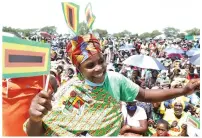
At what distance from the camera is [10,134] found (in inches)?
100.0

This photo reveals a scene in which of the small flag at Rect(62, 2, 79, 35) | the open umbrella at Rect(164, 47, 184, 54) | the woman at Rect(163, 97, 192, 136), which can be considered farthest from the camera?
the open umbrella at Rect(164, 47, 184, 54)

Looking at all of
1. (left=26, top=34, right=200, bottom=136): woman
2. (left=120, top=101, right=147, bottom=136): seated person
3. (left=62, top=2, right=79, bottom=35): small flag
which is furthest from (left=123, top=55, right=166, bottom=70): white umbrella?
(left=62, top=2, right=79, bottom=35): small flag

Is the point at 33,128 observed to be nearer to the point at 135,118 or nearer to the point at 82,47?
the point at 82,47

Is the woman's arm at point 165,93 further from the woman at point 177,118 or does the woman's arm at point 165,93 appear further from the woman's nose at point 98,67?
the woman at point 177,118

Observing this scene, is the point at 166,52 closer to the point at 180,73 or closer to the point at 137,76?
the point at 180,73

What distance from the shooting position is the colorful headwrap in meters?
2.39

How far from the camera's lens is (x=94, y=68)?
2367mm

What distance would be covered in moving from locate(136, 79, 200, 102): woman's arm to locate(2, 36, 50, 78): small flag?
719 mm

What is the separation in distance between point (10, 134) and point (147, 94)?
0.93 metres

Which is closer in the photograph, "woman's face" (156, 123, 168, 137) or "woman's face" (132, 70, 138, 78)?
"woman's face" (156, 123, 168, 137)

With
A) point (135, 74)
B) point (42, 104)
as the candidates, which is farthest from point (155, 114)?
point (42, 104)

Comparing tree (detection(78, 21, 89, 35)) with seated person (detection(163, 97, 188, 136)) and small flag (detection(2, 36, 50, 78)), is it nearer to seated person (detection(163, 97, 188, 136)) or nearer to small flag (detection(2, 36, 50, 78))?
small flag (detection(2, 36, 50, 78))

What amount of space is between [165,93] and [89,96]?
497mm

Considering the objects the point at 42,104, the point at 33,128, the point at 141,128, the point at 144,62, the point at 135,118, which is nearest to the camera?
the point at 42,104
